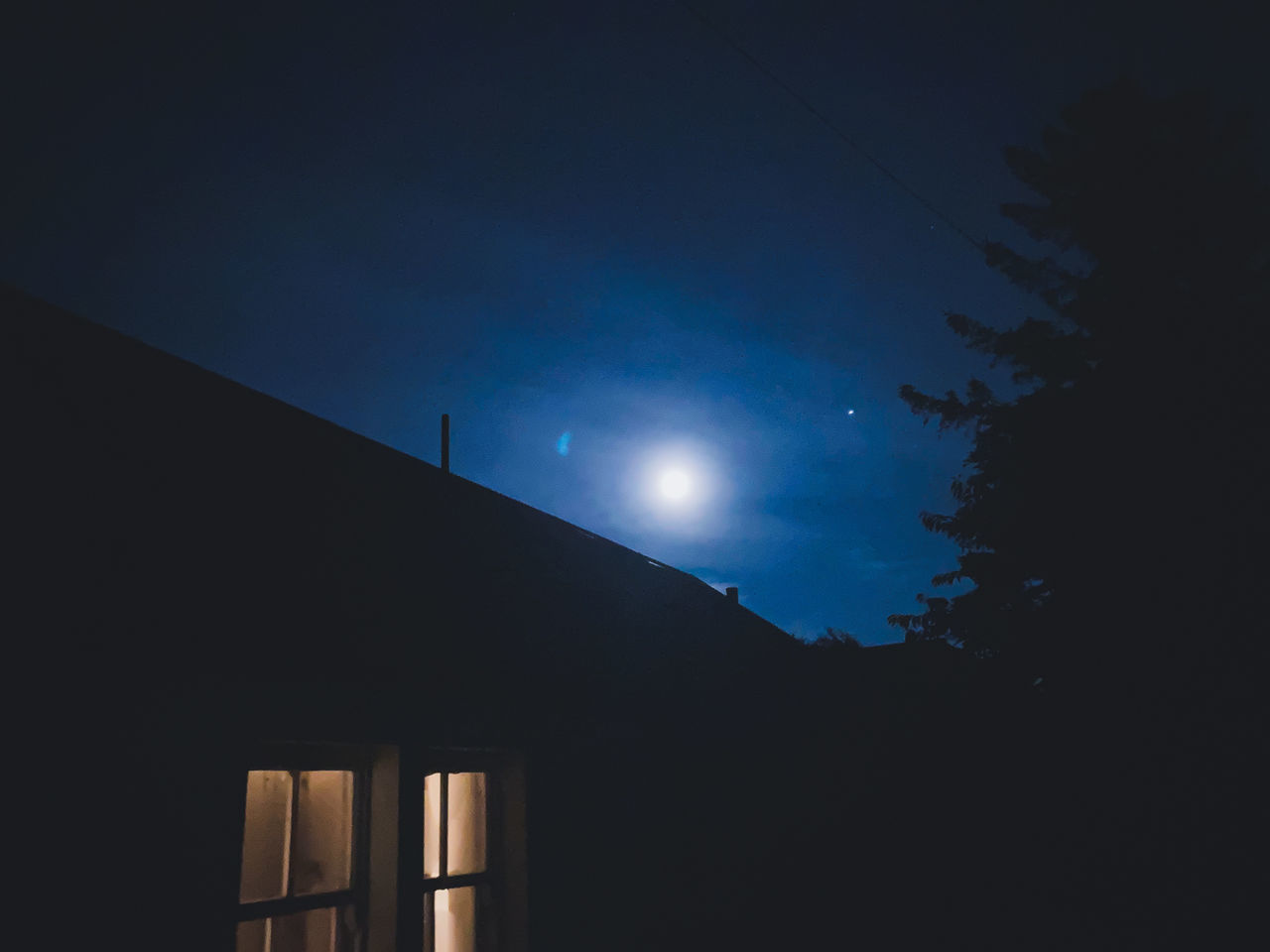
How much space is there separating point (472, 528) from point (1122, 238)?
9658mm

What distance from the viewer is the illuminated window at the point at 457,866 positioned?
155 inches

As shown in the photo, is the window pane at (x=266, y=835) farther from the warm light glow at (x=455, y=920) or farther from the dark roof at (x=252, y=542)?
the warm light glow at (x=455, y=920)

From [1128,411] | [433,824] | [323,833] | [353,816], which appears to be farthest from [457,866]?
[1128,411]

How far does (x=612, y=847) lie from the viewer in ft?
16.5

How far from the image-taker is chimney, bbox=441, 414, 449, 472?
29.3ft

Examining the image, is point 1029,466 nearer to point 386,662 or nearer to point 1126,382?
point 1126,382

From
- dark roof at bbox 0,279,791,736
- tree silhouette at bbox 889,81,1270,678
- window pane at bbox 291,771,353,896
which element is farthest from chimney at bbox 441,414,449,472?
tree silhouette at bbox 889,81,1270,678

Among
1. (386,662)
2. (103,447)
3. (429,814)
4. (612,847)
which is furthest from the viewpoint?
(612,847)

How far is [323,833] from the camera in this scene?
11.4 feet

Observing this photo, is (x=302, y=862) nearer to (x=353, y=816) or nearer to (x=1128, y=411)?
(x=353, y=816)

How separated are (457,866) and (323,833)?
0.92 m

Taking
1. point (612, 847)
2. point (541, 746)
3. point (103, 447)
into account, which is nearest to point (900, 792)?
point (612, 847)

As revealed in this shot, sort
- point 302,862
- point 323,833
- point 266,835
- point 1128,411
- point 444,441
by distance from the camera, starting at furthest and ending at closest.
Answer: point 444,441
point 1128,411
point 323,833
point 302,862
point 266,835

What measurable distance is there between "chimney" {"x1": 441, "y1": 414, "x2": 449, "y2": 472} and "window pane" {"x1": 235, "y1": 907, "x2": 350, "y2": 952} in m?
5.79
